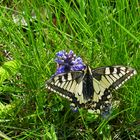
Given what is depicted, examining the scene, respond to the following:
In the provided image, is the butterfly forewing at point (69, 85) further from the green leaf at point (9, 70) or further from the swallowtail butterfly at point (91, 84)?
the green leaf at point (9, 70)

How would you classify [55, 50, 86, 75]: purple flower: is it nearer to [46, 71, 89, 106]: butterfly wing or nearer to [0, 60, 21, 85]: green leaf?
[46, 71, 89, 106]: butterfly wing

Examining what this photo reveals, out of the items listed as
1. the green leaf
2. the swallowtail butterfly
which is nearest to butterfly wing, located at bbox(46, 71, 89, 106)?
the swallowtail butterfly

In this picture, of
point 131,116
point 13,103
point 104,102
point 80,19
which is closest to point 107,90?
point 104,102

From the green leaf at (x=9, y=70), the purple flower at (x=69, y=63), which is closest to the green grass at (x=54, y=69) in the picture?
the green leaf at (x=9, y=70)

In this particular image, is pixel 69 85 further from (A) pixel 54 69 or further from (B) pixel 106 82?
(A) pixel 54 69

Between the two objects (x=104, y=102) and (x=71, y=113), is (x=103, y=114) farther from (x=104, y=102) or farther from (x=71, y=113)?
(x=71, y=113)

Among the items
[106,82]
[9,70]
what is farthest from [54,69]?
[106,82]
